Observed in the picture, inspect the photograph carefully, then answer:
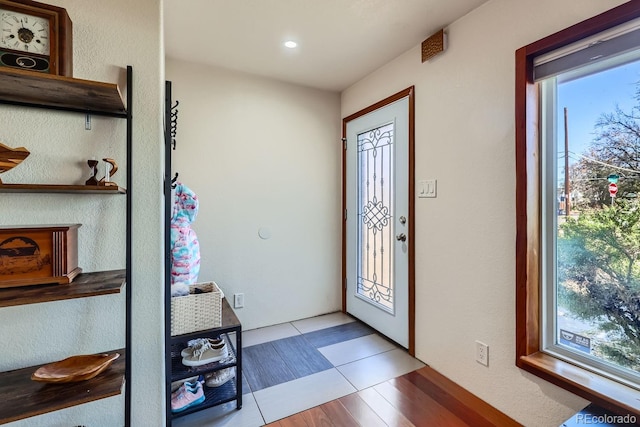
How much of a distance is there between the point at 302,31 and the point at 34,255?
1.81 metres

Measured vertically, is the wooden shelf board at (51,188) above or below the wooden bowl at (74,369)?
above

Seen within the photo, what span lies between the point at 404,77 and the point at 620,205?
1502 millimetres

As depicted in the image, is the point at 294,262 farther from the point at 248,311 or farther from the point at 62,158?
the point at 62,158

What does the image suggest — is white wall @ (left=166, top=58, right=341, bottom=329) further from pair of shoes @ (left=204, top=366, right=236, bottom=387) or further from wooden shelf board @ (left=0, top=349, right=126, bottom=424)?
wooden shelf board @ (left=0, top=349, right=126, bottom=424)

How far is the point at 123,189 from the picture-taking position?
1.16 m

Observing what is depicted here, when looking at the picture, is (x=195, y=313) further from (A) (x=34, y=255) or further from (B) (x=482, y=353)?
(B) (x=482, y=353)

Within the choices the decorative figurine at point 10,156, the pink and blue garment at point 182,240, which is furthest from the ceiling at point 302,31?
the decorative figurine at point 10,156

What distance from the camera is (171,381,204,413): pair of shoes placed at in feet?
4.98

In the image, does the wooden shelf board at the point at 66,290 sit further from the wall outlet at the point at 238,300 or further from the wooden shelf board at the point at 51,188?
the wall outlet at the point at 238,300

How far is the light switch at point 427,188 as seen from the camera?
1987mm

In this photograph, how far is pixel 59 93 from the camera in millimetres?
1062

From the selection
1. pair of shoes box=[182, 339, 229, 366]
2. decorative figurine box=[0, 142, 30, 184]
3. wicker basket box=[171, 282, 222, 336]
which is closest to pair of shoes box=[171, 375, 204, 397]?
pair of shoes box=[182, 339, 229, 366]

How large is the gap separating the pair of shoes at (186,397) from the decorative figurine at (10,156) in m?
1.28

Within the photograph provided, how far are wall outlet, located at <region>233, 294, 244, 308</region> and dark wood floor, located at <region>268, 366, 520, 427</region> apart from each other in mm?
1145
